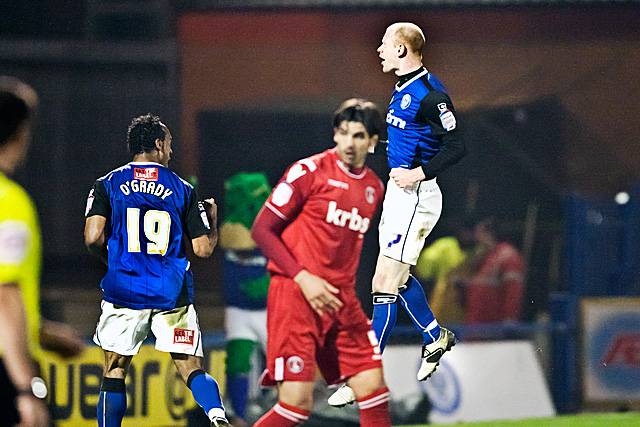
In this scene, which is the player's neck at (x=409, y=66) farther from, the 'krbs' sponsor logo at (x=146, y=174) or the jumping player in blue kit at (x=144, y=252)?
the 'krbs' sponsor logo at (x=146, y=174)

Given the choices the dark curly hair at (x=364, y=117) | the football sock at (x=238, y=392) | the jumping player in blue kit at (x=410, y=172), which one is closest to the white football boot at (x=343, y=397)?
the jumping player in blue kit at (x=410, y=172)

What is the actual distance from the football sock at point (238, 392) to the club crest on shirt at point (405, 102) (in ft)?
16.1

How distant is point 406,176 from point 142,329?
172 cm

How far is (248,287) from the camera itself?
1338 cm

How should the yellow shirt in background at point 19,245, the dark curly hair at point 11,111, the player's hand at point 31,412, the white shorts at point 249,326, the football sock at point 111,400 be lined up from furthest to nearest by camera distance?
1. the white shorts at point 249,326
2. the football sock at point 111,400
3. the dark curly hair at point 11,111
4. the yellow shirt in background at point 19,245
5. the player's hand at point 31,412

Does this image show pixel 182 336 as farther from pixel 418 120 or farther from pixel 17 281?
pixel 17 281

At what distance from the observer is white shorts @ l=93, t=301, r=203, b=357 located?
902cm

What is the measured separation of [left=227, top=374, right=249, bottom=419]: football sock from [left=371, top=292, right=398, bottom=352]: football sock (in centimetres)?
412

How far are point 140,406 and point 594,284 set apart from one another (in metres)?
4.65

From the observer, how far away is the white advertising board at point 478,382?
13.9 meters

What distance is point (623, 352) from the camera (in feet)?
49.1

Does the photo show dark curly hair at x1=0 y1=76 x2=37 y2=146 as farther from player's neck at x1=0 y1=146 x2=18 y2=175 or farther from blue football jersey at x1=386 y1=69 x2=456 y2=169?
blue football jersey at x1=386 y1=69 x2=456 y2=169

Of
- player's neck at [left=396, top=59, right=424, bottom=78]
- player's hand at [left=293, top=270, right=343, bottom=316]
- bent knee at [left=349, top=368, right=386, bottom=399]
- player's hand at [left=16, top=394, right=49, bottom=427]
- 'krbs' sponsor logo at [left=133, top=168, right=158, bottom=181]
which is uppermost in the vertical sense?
player's neck at [left=396, top=59, right=424, bottom=78]

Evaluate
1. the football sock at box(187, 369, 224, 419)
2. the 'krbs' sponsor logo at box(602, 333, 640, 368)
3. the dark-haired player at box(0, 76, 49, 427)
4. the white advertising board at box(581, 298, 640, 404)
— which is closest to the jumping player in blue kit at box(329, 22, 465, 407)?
the football sock at box(187, 369, 224, 419)
